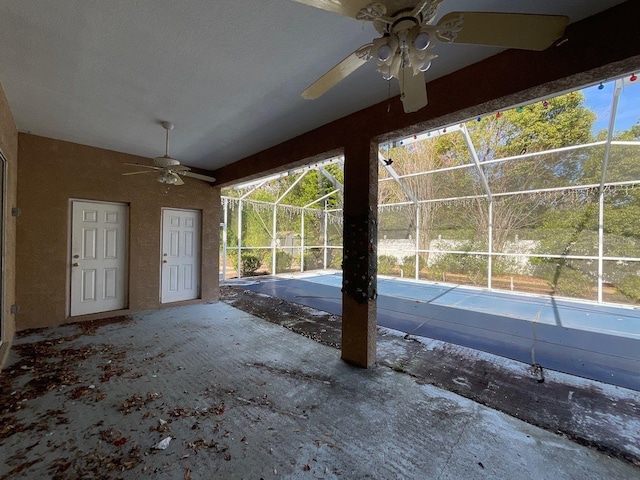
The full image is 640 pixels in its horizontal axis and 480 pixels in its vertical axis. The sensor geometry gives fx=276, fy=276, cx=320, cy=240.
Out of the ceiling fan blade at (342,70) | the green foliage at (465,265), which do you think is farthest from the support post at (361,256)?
the green foliage at (465,265)

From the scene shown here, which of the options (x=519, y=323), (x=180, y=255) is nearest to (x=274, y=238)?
(x=180, y=255)

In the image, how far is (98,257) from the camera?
14.2ft

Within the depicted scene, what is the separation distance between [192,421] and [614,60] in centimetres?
347

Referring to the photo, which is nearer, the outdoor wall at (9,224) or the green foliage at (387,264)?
the outdoor wall at (9,224)

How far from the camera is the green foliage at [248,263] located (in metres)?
8.92

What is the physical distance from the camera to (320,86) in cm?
156

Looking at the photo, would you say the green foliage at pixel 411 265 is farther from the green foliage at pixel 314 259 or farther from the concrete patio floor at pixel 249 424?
the concrete patio floor at pixel 249 424

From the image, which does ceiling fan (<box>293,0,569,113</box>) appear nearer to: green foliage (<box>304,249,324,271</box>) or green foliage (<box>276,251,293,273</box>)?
green foliage (<box>276,251,293,273</box>)

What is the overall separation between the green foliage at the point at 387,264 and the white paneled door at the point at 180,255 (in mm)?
6213

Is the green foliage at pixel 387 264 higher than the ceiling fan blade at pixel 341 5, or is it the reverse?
the ceiling fan blade at pixel 341 5

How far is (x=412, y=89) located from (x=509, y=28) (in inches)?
19.2

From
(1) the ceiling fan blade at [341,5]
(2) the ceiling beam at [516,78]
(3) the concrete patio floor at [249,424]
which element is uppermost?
(2) the ceiling beam at [516,78]

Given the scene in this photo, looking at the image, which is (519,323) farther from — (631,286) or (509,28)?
(509,28)

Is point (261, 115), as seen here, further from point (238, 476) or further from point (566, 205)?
point (566, 205)
